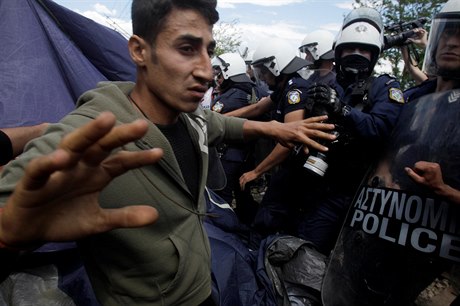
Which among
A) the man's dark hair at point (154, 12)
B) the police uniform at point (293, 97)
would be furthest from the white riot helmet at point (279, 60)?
the man's dark hair at point (154, 12)

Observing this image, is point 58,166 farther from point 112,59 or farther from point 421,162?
point 112,59

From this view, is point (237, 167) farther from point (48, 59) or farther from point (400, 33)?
point (48, 59)

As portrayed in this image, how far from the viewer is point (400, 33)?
10.8ft

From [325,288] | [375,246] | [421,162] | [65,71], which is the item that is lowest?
[325,288]

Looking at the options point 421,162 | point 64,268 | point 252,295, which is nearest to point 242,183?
point 252,295

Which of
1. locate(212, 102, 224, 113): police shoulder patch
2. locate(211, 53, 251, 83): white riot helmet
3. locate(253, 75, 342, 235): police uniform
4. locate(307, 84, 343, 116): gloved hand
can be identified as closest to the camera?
locate(307, 84, 343, 116): gloved hand

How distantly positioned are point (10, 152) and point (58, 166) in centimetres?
121

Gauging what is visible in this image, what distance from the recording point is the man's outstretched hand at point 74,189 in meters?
0.64

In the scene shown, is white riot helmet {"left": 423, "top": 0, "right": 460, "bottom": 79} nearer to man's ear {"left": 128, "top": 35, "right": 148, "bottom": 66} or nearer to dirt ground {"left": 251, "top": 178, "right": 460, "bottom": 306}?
dirt ground {"left": 251, "top": 178, "right": 460, "bottom": 306}

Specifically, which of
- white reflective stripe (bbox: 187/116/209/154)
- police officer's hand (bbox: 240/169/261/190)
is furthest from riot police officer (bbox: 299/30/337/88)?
white reflective stripe (bbox: 187/116/209/154)

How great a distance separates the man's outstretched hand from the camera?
638 millimetres

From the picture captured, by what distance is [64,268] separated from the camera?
1.97 meters

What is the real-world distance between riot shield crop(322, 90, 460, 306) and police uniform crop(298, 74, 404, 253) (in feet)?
0.83

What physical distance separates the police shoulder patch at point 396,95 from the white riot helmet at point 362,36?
0.43m
